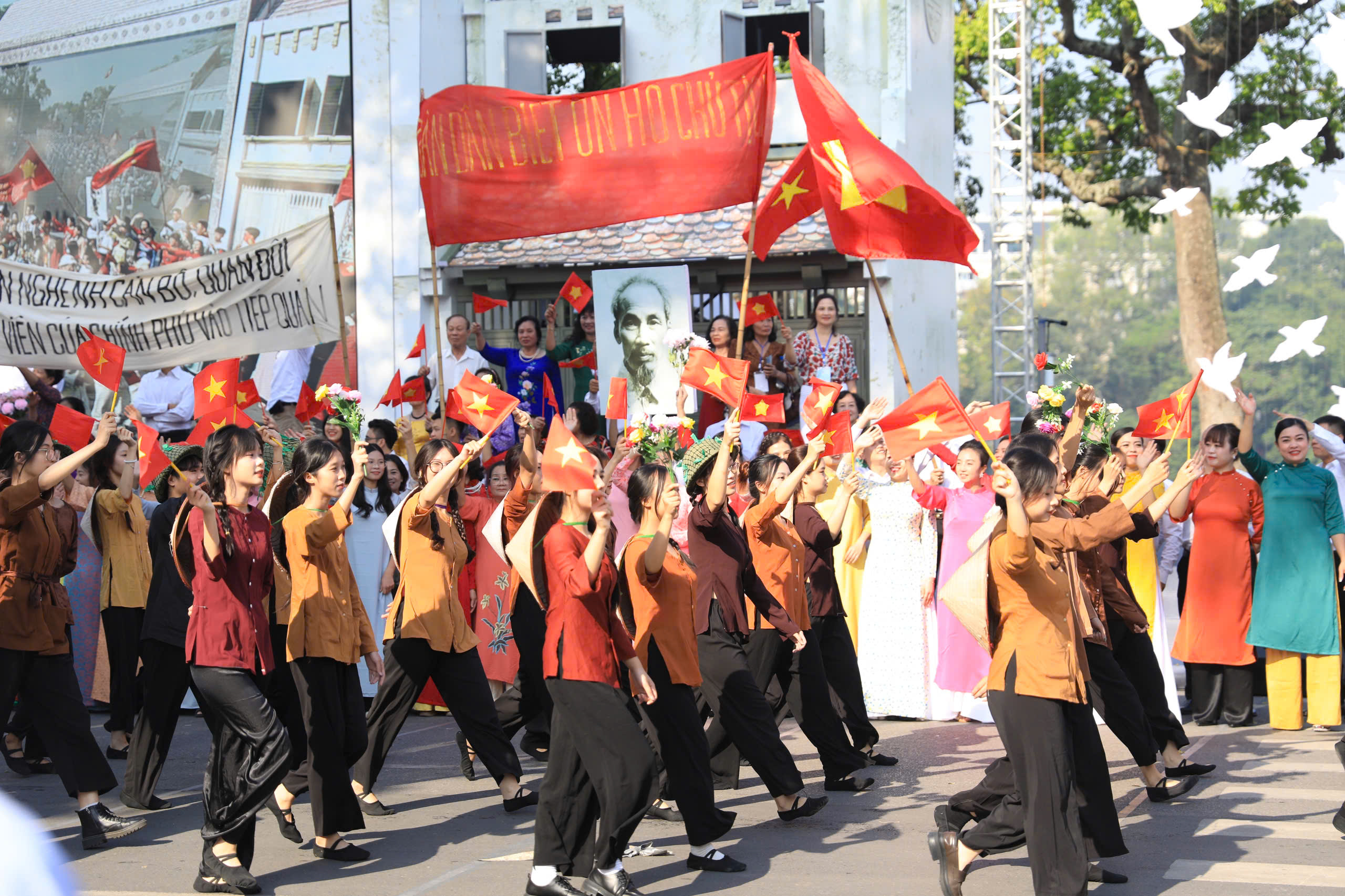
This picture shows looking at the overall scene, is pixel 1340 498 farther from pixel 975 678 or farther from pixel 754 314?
pixel 754 314

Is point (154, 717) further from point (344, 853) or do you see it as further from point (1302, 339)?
point (1302, 339)

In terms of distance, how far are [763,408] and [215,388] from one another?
3435 millimetres

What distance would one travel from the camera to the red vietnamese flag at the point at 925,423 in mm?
7059

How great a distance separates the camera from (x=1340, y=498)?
10227mm

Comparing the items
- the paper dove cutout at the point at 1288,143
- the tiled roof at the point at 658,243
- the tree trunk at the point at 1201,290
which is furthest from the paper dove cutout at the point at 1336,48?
the tree trunk at the point at 1201,290

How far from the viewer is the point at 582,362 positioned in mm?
13234

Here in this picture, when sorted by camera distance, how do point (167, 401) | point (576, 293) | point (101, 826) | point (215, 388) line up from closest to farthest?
point (101, 826) → point (215, 388) → point (576, 293) → point (167, 401)

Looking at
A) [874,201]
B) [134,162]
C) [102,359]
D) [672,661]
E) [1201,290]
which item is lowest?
[672,661]

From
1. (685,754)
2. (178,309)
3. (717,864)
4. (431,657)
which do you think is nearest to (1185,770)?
(717,864)

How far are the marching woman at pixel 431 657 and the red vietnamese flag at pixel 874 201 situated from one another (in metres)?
2.85

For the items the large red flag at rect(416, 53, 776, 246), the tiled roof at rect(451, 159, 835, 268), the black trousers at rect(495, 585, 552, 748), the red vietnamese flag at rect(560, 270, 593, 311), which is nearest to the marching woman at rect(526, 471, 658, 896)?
the black trousers at rect(495, 585, 552, 748)

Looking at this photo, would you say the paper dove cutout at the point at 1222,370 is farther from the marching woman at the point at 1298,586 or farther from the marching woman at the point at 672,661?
the marching woman at the point at 1298,586

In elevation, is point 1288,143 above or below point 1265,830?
above

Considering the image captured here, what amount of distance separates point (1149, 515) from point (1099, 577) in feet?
1.75
